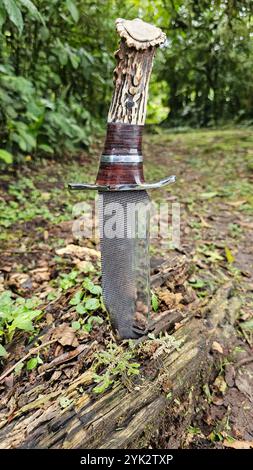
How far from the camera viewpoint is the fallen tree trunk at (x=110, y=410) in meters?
1.51

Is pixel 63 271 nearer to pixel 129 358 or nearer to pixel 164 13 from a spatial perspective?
pixel 129 358

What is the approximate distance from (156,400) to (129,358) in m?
0.23

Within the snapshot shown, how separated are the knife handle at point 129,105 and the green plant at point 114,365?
2.70 feet

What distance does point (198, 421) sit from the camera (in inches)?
77.4

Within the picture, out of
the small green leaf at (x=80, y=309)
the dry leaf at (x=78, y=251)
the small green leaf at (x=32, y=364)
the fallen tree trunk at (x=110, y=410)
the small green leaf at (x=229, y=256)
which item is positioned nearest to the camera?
the fallen tree trunk at (x=110, y=410)

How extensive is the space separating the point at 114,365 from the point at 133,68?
4.40 ft

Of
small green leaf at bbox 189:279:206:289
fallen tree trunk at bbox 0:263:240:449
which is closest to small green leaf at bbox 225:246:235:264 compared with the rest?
small green leaf at bbox 189:279:206:289

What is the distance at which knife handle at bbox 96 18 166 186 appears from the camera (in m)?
1.55

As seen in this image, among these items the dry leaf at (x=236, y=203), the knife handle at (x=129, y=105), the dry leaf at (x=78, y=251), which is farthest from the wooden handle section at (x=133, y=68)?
the dry leaf at (x=236, y=203)

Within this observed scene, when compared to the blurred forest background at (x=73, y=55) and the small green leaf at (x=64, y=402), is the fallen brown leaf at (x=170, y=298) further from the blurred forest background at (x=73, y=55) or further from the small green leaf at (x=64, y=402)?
the blurred forest background at (x=73, y=55)

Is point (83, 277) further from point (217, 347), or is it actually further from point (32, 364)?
point (217, 347)

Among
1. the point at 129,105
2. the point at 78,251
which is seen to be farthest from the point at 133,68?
the point at 78,251

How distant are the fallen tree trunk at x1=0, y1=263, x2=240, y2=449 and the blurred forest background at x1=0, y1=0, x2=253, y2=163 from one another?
2.60 meters

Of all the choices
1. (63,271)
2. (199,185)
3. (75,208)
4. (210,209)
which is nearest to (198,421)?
(63,271)
